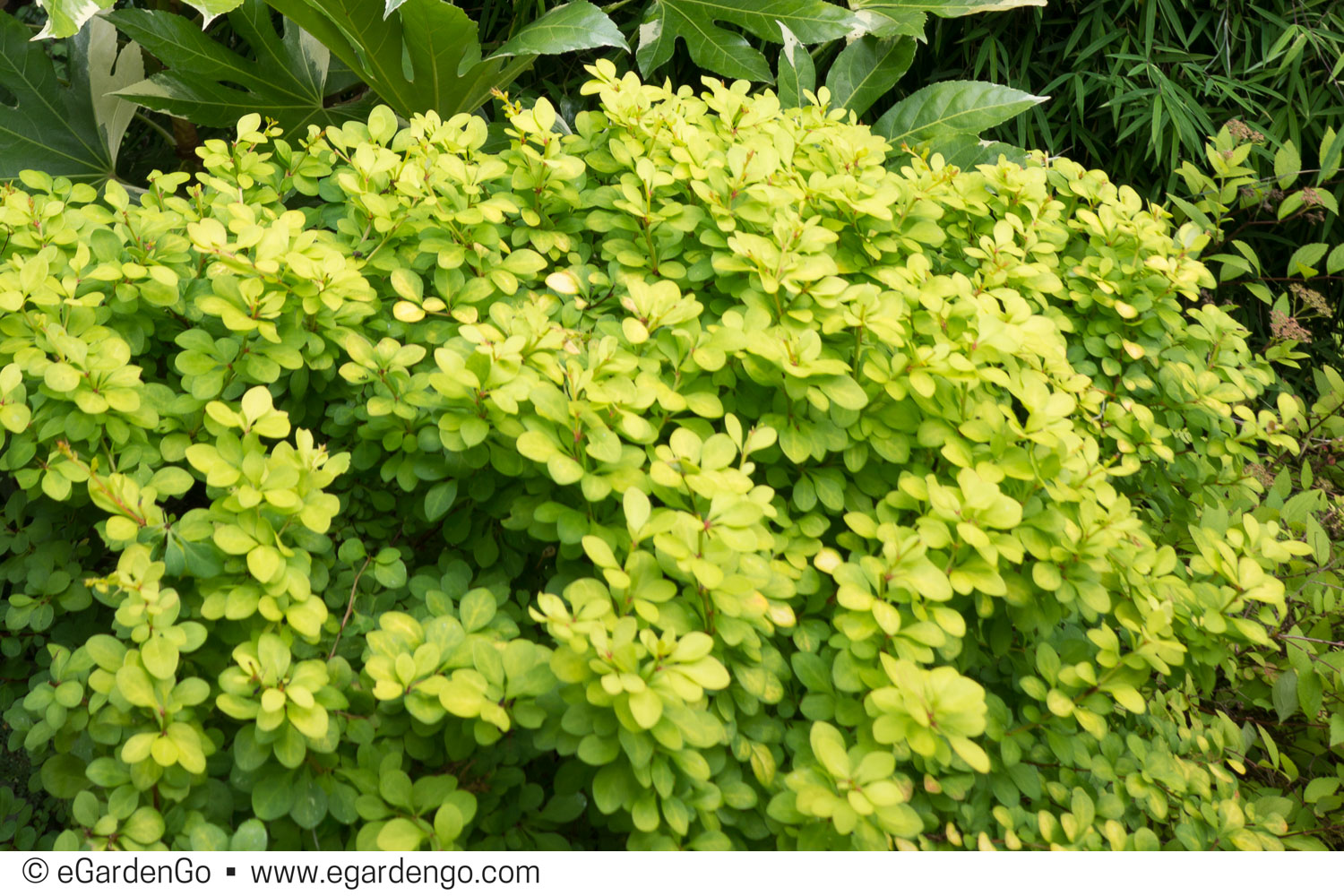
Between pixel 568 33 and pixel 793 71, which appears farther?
pixel 793 71

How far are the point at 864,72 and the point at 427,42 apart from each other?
3.33 ft

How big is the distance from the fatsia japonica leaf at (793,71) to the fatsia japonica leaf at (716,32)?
0.13 feet

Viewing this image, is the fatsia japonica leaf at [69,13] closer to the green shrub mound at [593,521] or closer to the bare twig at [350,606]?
the green shrub mound at [593,521]

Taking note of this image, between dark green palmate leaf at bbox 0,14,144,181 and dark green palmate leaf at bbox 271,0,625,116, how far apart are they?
0.52 m

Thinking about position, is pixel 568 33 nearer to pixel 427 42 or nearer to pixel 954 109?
pixel 427 42

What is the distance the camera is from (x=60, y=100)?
6.80 ft

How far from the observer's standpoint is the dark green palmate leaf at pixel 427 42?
72.2 inches

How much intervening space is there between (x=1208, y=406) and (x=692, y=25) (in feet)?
4.86

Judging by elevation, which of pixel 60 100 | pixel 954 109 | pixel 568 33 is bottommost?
pixel 60 100

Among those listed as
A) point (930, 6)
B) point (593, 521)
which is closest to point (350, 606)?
point (593, 521)

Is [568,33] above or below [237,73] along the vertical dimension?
above

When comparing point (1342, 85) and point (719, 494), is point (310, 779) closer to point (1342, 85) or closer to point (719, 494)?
point (719, 494)

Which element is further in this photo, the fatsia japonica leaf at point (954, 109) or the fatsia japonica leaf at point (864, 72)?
the fatsia japonica leaf at point (864, 72)

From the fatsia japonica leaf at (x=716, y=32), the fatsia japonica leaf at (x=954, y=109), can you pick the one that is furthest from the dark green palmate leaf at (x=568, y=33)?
the fatsia japonica leaf at (x=954, y=109)
